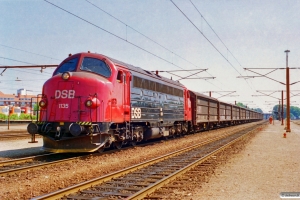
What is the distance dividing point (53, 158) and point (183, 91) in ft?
47.5

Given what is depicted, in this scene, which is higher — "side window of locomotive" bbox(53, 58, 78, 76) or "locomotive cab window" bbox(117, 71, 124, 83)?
"side window of locomotive" bbox(53, 58, 78, 76)

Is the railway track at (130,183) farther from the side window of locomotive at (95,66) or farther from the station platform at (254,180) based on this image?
the side window of locomotive at (95,66)

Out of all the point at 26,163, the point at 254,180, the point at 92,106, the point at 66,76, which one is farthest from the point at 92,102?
the point at 254,180

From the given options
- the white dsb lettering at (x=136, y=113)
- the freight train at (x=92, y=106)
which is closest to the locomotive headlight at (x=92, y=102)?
the freight train at (x=92, y=106)

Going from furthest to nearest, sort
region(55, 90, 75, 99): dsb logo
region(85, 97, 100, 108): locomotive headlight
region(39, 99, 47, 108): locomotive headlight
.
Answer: region(39, 99, 47, 108): locomotive headlight, region(55, 90, 75, 99): dsb logo, region(85, 97, 100, 108): locomotive headlight

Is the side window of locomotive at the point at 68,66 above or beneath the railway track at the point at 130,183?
above

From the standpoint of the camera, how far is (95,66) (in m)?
14.3

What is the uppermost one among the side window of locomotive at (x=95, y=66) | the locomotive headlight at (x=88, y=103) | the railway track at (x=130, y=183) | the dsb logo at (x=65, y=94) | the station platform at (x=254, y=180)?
the side window of locomotive at (x=95, y=66)

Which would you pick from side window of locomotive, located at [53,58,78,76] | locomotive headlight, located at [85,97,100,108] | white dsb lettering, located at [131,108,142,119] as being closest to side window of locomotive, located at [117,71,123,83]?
white dsb lettering, located at [131,108,142,119]

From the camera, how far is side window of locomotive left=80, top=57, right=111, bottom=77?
14.2m

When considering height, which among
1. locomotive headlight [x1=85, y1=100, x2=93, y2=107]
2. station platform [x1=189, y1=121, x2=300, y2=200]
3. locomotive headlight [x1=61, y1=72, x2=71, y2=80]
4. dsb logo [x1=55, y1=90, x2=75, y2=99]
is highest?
locomotive headlight [x1=61, y1=72, x2=71, y2=80]

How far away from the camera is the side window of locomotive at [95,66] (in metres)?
14.2

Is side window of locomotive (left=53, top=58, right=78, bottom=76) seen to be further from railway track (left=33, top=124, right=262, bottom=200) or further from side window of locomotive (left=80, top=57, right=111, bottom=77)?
railway track (left=33, top=124, right=262, bottom=200)

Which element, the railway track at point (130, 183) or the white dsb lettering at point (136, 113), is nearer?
the railway track at point (130, 183)
